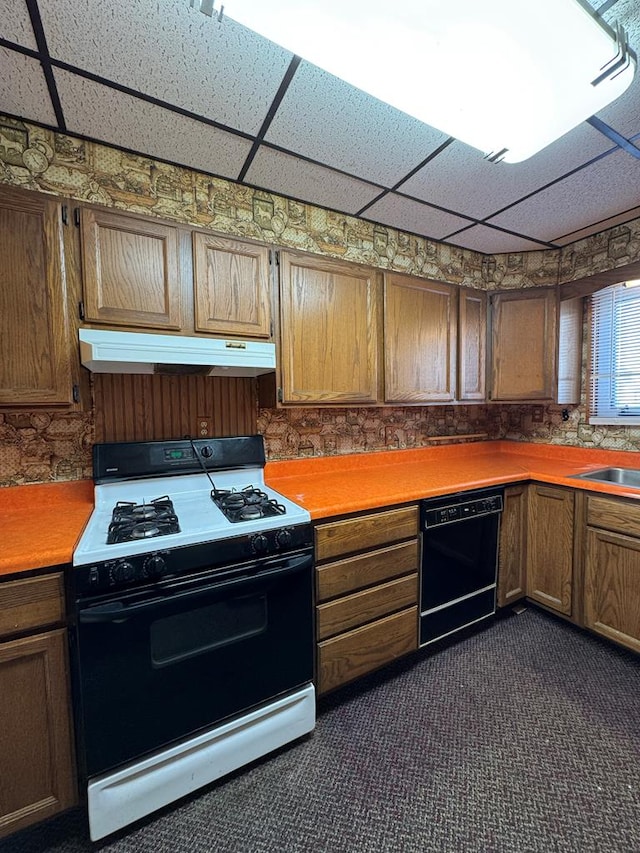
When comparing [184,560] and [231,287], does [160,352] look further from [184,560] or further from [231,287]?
[184,560]

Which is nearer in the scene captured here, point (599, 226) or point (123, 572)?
point (123, 572)

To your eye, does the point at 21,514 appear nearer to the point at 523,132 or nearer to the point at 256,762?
the point at 256,762

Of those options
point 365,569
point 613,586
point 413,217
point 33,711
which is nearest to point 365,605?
point 365,569

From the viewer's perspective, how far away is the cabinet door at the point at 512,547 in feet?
7.00

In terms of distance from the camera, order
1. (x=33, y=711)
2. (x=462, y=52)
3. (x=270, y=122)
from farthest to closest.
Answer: (x=270, y=122)
(x=33, y=711)
(x=462, y=52)

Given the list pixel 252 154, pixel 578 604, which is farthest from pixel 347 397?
pixel 578 604

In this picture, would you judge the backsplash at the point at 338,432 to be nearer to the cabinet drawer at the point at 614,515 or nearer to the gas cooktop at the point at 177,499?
the gas cooktop at the point at 177,499

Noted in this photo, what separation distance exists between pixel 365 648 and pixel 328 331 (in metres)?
1.57

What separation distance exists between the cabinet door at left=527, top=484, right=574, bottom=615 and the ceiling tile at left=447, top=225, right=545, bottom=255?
5.50 feet

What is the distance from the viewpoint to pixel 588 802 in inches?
47.5

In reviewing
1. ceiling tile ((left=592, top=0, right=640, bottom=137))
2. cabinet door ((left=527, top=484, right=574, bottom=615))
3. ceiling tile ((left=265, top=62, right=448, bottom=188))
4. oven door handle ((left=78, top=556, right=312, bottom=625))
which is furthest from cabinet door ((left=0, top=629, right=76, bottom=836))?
ceiling tile ((left=592, top=0, right=640, bottom=137))

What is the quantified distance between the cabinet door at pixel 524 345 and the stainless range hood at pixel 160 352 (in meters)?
1.86

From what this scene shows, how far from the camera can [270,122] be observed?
4.69 ft

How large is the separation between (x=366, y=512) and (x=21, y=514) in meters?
1.45
